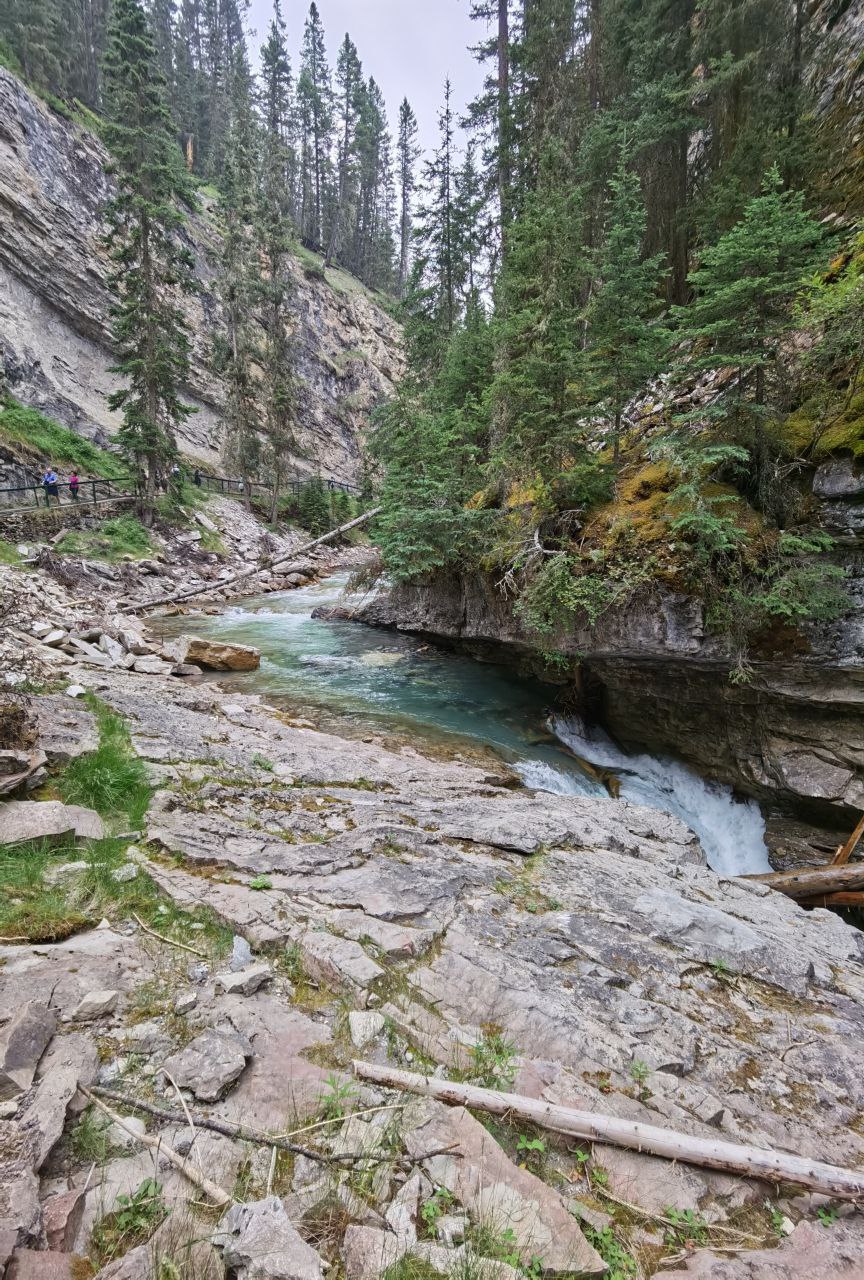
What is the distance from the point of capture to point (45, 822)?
3.61 metres

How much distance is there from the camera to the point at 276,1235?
164cm

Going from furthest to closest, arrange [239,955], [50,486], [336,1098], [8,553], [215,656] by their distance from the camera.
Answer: [50,486] → [8,553] → [215,656] → [239,955] → [336,1098]

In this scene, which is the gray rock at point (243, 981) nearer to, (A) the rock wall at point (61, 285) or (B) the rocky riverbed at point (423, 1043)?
(B) the rocky riverbed at point (423, 1043)

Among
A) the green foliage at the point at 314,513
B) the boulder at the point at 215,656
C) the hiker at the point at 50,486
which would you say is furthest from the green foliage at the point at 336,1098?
the green foliage at the point at 314,513

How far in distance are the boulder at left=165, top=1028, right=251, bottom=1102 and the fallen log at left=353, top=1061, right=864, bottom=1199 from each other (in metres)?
0.53

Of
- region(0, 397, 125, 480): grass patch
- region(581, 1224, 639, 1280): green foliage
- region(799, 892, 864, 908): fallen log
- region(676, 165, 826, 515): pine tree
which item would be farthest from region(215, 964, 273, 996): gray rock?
region(0, 397, 125, 480): grass patch

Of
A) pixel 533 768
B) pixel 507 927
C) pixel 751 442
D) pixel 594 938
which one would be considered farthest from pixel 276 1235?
pixel 751 442

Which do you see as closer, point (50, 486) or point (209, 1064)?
point (209, 1064)

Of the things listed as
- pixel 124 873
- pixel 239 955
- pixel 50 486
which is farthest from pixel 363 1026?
pixel 50 486

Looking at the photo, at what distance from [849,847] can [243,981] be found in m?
7.67

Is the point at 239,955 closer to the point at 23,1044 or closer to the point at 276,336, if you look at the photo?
the point at 23,1044

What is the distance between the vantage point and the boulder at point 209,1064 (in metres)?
2.15

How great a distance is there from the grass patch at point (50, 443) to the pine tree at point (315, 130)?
4490 centimetres

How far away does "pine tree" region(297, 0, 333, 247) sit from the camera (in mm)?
52125
